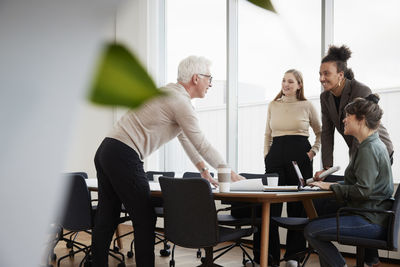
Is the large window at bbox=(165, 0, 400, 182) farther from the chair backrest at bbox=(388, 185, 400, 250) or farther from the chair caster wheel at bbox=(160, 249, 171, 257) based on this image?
the chair caster wheel at bbox=(160, 249, 171, 257)

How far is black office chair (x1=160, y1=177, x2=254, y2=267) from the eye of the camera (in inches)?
97.8

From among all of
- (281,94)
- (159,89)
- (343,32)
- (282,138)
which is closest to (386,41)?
(343,32)

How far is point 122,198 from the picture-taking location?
2.54 metres

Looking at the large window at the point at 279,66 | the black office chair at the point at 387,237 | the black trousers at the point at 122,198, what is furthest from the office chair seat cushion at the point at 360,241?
the large window at the point at 279,66

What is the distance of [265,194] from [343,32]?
2.92 meters

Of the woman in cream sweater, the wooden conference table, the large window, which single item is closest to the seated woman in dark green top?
the wooden conference table

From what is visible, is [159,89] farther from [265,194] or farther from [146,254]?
[146,254]

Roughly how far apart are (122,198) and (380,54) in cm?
304

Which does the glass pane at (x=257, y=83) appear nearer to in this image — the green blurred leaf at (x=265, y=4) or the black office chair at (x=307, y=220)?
the black office chair at (x=307, y=220)

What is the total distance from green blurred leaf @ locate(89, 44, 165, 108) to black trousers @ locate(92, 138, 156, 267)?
2.30 meters

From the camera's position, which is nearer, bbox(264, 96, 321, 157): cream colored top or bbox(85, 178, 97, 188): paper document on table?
bbox(85, 178, 97, 188): paper document on table

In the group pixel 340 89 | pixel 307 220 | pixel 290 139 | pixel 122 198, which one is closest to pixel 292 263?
pixel 307 220

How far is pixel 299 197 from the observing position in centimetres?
248

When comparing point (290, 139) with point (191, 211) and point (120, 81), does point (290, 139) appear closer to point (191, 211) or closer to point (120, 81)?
point (191, 211)
